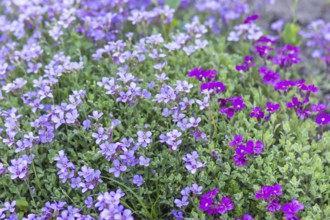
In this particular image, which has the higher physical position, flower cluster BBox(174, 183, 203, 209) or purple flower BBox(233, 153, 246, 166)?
purple flower BBox(233, 153, 246, 166)

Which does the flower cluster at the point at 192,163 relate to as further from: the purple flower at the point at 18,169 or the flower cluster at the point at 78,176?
the purple flower at the point at 18,169

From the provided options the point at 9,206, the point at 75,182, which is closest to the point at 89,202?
the point at 75,182

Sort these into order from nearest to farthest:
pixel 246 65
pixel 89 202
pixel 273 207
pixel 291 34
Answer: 1. pixel 273 207
2. pixel 89 202
3. pixel 246 65
4. pixel 291 34

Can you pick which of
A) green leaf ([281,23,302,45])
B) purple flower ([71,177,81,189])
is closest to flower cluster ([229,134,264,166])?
purple flower ([71,177,81,189])

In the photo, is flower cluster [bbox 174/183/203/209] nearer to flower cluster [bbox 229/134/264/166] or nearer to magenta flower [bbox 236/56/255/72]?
flower cluster [bbox 229/134/264/166]

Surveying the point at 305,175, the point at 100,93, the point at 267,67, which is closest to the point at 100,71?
the point at 100,93

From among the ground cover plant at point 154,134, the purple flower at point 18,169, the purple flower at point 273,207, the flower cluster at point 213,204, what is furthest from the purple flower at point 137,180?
the purple flower at point 273,207

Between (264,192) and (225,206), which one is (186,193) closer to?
(225,206)
